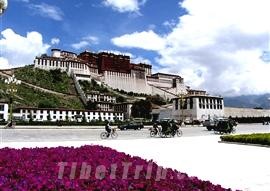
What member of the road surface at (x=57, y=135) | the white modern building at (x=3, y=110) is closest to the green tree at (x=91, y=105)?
the white modern building at (x=3, y=110)

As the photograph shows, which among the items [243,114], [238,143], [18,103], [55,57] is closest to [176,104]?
[243,114]

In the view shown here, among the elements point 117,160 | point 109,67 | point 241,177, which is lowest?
point 241,177

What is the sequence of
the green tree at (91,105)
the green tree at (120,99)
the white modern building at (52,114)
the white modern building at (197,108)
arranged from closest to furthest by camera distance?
the white modern building at (52,114), the white modern building at (197,108), the green tree at (91,105), the green tree at (120,99)

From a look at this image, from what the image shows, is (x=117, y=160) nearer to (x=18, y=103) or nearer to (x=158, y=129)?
(x=158, y=129)

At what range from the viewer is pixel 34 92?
368ft

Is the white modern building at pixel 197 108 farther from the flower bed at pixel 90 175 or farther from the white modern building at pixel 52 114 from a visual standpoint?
the flower bed at pixel 90 175

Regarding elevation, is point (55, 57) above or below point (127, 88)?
above

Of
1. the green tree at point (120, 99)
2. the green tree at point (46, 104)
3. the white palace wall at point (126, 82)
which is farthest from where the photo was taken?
the white palace wall at point (126, 82)

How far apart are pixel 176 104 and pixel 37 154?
279 ft

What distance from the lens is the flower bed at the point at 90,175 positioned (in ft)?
16.9

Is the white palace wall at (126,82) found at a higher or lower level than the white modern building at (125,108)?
higher

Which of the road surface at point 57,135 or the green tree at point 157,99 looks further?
the green tree at point 157,99

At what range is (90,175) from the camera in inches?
238

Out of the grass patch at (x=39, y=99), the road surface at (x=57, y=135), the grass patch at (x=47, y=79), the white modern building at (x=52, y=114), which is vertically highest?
the grass patch at (x=47, y=79)
